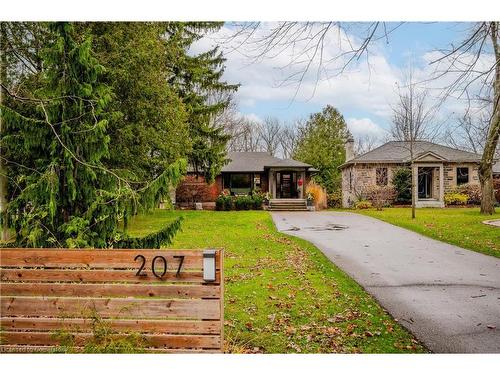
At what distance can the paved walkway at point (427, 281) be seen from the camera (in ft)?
9.96

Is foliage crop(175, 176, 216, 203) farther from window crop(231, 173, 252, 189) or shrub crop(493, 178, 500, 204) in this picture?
shrub crop(493, 178, 500, 204)

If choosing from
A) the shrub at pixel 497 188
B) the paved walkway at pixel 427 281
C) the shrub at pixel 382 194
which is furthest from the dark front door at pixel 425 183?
the paved walkway at pixel 427 281

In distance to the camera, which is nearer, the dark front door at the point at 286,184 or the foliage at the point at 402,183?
the foliage at the point at 402,183

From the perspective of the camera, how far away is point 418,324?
3131mm

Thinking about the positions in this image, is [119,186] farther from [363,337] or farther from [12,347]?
[363,337]

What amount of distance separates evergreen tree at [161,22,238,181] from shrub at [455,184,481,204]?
8455 millimetres

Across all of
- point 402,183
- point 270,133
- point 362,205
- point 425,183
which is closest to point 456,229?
point 362,205

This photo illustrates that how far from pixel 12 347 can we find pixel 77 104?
1.93 metres

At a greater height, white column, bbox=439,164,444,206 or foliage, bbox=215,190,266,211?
white column, bbox=439,164,444,206

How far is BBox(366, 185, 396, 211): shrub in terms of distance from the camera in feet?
34.9

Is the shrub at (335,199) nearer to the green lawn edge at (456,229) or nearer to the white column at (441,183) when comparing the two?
the green lawn edge at (456,229)

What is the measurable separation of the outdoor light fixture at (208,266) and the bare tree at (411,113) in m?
2.53

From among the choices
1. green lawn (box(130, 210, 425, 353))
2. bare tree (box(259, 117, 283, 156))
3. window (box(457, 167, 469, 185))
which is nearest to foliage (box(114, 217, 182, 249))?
green lawn (box(130, 210, 425, 353))

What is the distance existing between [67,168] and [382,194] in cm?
984
